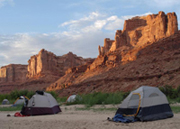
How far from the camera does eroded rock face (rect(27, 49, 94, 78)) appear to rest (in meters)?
92.5

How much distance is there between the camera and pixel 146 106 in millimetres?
9586

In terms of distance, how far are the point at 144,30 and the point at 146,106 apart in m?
64.7

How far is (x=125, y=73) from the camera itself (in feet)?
152

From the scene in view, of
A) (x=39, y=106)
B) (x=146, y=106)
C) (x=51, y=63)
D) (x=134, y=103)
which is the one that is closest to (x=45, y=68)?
(x=51, y=63)

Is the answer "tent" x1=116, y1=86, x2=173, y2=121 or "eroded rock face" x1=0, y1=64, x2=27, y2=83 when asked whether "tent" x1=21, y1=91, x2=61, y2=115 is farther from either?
"eroded rock face" x1=0, y1=64, x2=27, y2=83

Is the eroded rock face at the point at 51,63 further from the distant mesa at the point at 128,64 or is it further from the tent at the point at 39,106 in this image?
the tent at the point at 39,106

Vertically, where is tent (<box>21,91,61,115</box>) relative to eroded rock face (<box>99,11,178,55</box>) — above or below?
below

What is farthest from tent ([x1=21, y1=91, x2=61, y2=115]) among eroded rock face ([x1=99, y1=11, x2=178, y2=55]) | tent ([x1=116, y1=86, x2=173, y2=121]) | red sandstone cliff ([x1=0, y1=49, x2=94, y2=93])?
red sandstone cliff ([x1=0, y1=49, x2=94, y2=93])

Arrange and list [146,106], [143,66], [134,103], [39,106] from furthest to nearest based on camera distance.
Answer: [143,66], [39,106], [134,103], [146,106]

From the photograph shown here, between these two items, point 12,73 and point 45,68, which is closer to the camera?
point 45,68

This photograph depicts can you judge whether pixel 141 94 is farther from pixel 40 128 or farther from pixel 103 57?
pixel 103 57

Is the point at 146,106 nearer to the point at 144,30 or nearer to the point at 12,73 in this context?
the point at 144,30

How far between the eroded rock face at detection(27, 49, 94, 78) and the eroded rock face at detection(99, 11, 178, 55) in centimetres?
1576

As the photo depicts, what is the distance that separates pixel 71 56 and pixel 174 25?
168ft
